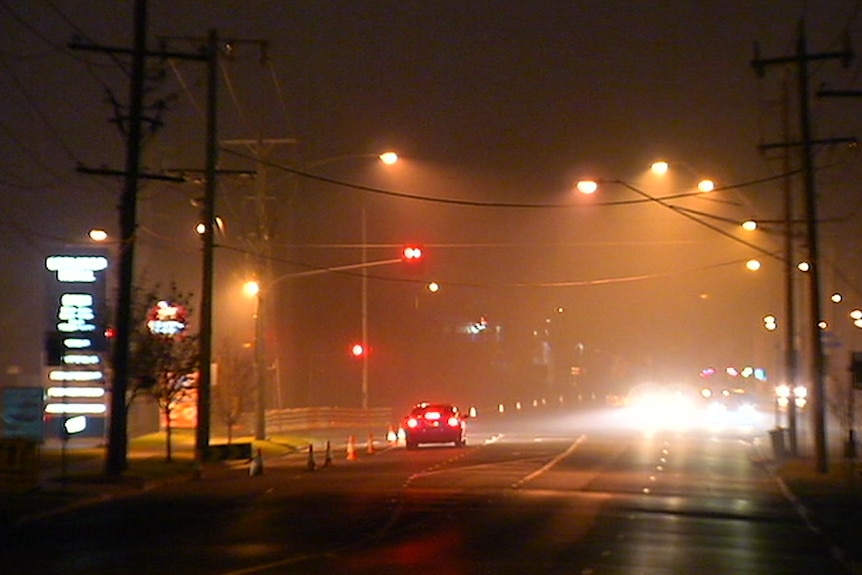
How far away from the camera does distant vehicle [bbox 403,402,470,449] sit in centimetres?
4875

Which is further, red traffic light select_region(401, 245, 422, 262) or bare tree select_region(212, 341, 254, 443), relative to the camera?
bare tree select_region(212, 341, 254, 443)

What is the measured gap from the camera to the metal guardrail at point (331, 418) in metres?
68.5

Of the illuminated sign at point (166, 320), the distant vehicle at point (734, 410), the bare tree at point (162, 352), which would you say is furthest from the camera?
the distant vehicle at point (734, 410)

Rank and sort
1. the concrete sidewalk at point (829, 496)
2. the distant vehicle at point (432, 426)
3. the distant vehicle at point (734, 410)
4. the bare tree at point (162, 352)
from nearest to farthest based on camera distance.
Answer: the concrete sidewalk at point (829, 496) < the bare tree at point (162, 352) < the distant vehicle at point (432, 426) < the distant vehicle at point (734, 410)

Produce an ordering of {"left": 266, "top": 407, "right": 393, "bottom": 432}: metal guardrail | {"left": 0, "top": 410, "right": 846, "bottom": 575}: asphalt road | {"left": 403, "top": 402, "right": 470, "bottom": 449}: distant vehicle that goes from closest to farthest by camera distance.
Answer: {"left": 0, "top": 410, "right": 846, "bottom": 575}: asphalt road, {"left": 403, "top": 402, "right": 470, "bottom": 449}: distant vehicle, {"left": 266, "top": 407, "right": 393, "bottom": 432}: metal guardrail

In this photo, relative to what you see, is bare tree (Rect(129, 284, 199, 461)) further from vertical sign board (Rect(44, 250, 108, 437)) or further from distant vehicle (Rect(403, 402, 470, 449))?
distant vehicle (Rect(403, 402, 470, 449))

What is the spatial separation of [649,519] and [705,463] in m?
17.8

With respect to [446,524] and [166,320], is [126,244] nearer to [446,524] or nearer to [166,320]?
[166,320]

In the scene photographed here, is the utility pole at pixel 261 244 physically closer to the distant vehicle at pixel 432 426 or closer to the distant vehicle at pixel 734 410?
the distant vehicle at pixel 432 426

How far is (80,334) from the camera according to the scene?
3228 centimetres

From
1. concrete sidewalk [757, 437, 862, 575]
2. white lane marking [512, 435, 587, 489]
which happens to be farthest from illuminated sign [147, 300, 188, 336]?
concrete sidewalk [757, 437, 862, 575]

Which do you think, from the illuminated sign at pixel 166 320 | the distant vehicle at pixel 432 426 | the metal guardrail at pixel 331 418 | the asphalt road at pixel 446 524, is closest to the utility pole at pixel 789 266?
the asphalt road at pixel 446 524

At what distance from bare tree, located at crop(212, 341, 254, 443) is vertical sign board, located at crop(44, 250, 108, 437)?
4.22 metres

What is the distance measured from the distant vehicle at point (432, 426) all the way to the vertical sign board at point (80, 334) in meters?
10.4
